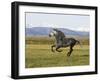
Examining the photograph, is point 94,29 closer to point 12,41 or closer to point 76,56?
point 76,56

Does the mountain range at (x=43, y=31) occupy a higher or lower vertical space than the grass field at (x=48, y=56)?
higher

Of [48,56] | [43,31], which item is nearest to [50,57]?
[48,56]

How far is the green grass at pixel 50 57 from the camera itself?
135cm

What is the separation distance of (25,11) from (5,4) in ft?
0.33

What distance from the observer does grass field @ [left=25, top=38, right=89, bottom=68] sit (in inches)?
53.3

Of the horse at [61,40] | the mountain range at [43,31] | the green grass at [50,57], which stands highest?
the mountain range at [43,31]

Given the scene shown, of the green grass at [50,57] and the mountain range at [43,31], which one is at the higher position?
the mountain range at [43,31]

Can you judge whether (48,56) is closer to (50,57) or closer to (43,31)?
(50,57)

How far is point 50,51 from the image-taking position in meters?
1.40

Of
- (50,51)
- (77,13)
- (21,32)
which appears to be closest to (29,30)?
(21,32)

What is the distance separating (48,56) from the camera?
1395mm

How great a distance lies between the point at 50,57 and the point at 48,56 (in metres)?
0.01

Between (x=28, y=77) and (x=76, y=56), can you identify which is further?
(x=76, y=56)

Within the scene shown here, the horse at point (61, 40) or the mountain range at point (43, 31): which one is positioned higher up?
the mountain range at point (43, 31)
